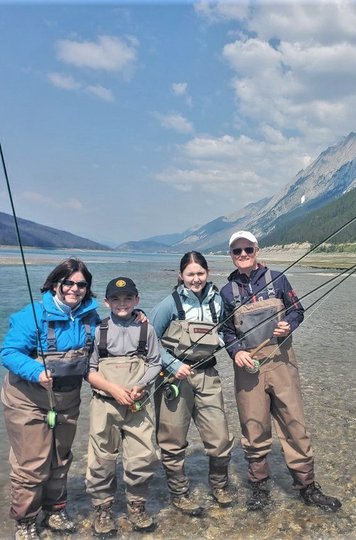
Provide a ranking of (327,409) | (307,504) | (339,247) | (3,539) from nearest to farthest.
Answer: (3,539) → (307,504) → (327,409) → (339,247)

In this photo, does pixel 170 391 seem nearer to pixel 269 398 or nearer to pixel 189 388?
pixel 189 388

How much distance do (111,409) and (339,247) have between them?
143m

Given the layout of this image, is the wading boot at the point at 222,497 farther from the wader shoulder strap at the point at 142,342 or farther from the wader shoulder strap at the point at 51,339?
the wader shoulder strap at the point at 51,339

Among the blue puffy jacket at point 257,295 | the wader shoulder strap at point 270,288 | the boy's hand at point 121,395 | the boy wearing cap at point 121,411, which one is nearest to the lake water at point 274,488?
the boy wearing cap at point 121,411

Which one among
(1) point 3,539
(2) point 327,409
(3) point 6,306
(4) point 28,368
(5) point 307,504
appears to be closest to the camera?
(4) point 28,368

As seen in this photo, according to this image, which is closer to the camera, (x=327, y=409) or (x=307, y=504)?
(x=307, y=504)

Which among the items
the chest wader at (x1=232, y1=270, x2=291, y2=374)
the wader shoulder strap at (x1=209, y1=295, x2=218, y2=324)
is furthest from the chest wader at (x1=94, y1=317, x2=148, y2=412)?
the chest wader at (x1=232, y1=270, x2=291, y2=374)

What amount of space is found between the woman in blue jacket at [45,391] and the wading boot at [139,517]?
699 mm

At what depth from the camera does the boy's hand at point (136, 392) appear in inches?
173

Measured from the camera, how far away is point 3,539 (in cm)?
443

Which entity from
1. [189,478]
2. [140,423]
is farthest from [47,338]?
[189,478]

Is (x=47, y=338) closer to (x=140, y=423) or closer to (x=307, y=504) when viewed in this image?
(x=140, y=423)

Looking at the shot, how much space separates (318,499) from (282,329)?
2.05 metres

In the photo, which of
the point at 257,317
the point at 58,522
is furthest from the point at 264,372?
the point at 58,522
